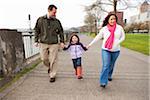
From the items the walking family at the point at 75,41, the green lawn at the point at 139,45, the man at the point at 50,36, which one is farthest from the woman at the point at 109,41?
the green lawn at the point at 139,45

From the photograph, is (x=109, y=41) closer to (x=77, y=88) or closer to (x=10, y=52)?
(x=77, y=88)

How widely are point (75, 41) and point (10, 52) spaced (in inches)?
66.6

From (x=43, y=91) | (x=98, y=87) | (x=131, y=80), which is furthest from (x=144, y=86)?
(x=43, y=91)

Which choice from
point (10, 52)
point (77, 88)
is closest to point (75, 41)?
point (77, 88)

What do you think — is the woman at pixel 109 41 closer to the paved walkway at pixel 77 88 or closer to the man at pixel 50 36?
the paved walkway at pixel 77 88

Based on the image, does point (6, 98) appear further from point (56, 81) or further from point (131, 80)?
point (131, 80)

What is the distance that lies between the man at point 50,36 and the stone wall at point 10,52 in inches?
28.9

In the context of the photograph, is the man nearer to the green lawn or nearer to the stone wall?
the stone wall

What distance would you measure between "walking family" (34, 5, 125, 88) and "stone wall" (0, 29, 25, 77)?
2.38ft

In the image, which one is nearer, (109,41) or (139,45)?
(109,41)

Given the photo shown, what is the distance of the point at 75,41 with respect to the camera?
641cm

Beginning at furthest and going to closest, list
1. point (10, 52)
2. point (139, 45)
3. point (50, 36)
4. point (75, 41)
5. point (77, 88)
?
point (139, 45)
point (75, 41)
point (10, 52)
point (50, 36)
point (77, 88)

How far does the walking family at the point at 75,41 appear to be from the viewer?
214 inches

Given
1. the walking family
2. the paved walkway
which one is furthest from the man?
the paved walkway
